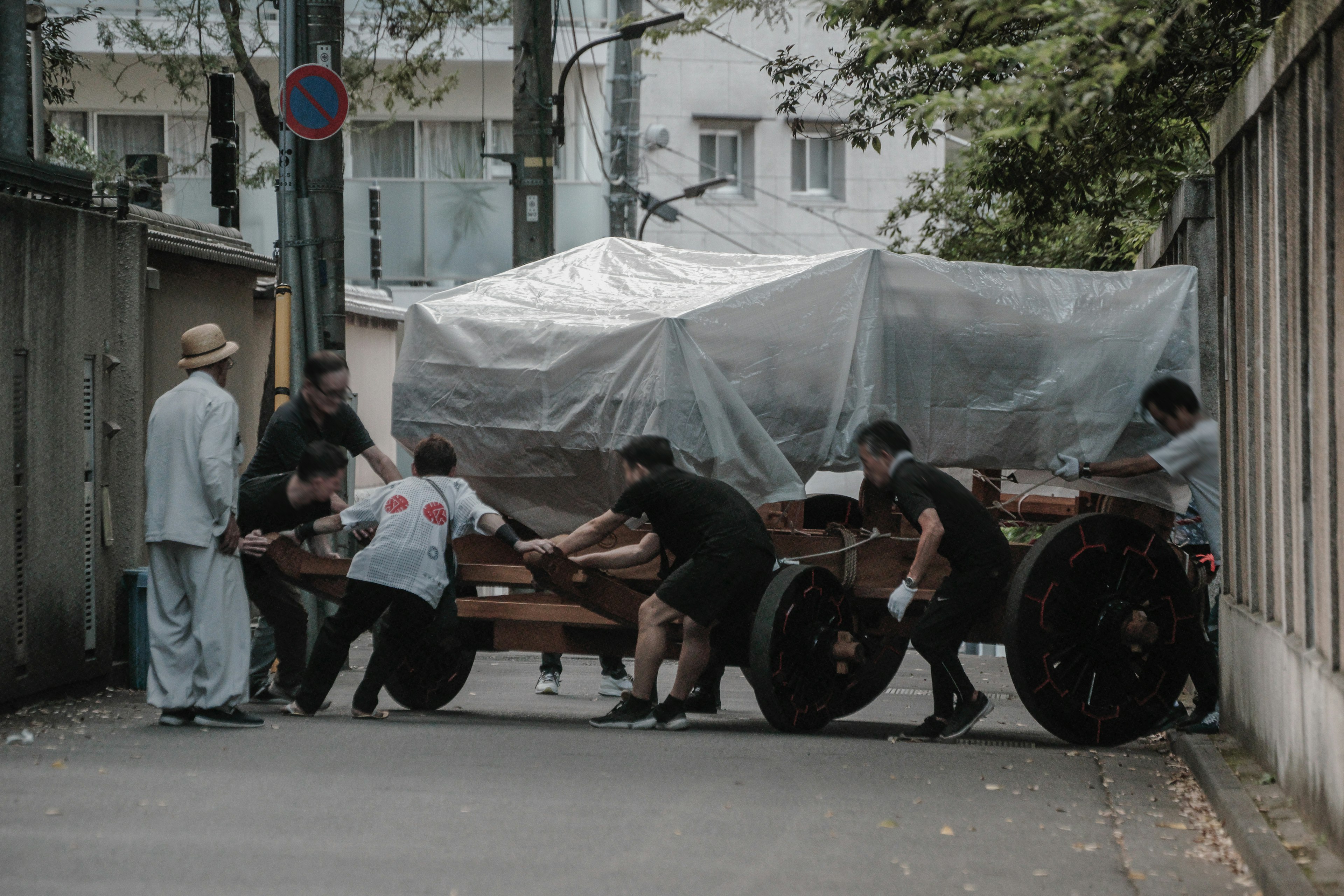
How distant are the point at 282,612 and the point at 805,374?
3.16m

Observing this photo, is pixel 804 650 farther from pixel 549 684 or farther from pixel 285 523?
pixel 549 684

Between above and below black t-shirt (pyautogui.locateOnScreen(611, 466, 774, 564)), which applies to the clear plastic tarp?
above

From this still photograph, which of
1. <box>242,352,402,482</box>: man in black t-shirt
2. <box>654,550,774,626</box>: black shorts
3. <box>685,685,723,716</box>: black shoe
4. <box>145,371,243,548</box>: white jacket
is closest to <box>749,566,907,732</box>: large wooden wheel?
<box>654,550,774,626</box>: black shorts

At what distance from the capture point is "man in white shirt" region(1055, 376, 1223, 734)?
8.62 meters

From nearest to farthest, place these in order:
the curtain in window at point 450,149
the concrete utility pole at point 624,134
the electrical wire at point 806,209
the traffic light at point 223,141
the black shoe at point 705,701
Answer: the black shoe at point 705,701 → the traffic light at point 223,141 → the concrete utility pole at point 624,134 → the curtain in window at point 450,149 → the electrical wire at point 806,209

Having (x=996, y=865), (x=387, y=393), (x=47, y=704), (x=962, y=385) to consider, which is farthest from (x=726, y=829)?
(x=387, y=393)

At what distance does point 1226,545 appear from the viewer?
8.48 meters

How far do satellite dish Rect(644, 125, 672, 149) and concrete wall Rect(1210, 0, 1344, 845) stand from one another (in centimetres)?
2140

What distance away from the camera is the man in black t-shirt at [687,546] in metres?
8.30

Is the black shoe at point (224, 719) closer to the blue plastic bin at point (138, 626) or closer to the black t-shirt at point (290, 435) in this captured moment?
the black t-shirt at point (290, 435)

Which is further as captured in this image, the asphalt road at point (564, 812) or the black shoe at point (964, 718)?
the black shoe at point (964, 718)

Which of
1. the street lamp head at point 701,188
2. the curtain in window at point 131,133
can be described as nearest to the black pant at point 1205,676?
the street lamp head at point 701,188

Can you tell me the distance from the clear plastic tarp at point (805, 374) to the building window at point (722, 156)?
21816 millimetres

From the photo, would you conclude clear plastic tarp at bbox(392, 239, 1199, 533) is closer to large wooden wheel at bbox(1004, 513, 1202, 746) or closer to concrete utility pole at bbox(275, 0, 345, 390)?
large wooden wheel at bbox(1004, 513, 1202, 746)
